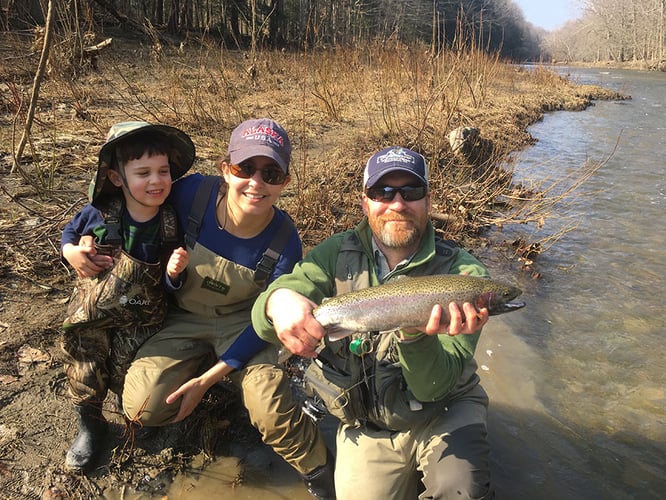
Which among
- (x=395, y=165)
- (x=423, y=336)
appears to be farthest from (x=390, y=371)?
(x=395, y=165)

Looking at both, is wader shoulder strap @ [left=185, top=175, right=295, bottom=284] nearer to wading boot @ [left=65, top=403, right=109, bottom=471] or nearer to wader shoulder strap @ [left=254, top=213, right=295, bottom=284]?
wader shoulder strap @ [left=254, top=213, right=295, bottom=284]

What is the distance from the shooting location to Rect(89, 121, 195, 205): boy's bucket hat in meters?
2.74

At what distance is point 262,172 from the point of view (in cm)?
291

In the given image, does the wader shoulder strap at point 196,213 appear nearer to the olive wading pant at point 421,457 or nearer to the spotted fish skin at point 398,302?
the spotted fish skin at point 398,302

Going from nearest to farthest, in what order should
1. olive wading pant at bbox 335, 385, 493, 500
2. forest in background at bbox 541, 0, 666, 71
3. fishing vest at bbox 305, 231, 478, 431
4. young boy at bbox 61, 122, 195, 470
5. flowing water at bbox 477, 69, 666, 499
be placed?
olive wading pant at bbox 335, 385, 493, 500 < fishing vest at bbox 305, 231, 478, 431 < young boy at bbox 61, 122, 195, 470 < flowing water at bbox 477, 69, 666, 499 < forest in background at bbox 541, 0, 666, 71

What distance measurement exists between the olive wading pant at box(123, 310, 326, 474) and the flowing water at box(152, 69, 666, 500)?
369 mm

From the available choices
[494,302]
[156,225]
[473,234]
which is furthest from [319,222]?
[494,302]

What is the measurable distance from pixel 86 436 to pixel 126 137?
5.88 ft

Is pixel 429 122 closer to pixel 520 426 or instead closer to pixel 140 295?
pixel 520 426

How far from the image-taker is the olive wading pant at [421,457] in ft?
8.18

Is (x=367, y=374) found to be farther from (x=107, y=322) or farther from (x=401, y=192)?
(x=107, y=322)

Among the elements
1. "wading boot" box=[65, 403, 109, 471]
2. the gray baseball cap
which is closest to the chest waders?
"wading boot" box=[65, 403, 109, 471]

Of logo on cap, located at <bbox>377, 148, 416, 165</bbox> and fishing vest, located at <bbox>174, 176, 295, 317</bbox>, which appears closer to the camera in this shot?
logo on cap, located at <bbox>377, 148, 416, 165</bbox>

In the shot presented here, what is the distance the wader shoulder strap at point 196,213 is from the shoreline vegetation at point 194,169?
1.18 metres
